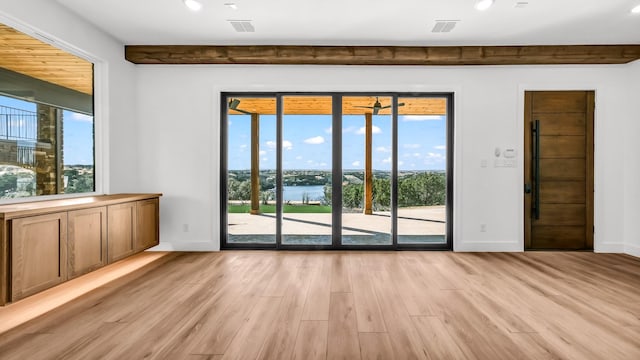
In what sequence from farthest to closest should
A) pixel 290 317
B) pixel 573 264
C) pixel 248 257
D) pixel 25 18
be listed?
pixel 248 257 → pixel 573 264 → pixel 25 18 → pixel 290 317

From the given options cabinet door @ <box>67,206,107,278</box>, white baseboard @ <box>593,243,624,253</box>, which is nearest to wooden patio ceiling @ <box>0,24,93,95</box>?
cabinet door @ <box>67,206,107,278</box>

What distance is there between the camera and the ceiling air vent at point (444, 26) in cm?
398

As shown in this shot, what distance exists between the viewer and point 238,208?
17.5ft

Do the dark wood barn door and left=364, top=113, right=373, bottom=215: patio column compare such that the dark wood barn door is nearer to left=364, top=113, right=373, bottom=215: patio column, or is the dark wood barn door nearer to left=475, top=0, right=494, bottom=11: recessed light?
left=475, top=0, right=494, bottom=11: recessed light

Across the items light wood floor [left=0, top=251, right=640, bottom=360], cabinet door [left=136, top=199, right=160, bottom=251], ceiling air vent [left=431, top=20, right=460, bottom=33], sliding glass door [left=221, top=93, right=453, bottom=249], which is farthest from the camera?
sliding glass door [left=221, top=93, right=453, bottom=249]

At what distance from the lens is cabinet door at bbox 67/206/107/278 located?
3293 mm

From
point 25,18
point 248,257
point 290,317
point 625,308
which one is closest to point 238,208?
point 248,257

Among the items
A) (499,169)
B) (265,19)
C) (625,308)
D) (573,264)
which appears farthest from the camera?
(499,169)

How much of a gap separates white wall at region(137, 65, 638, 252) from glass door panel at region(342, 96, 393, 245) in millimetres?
330

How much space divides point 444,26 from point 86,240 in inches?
180

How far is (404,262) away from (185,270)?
2.69 meters

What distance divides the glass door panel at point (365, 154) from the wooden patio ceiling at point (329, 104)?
0.6 inches

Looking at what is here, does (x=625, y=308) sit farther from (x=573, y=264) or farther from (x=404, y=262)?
(x=404, y=262)

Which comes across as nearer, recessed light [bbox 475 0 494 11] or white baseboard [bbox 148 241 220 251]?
recessed light [bbox 475 0 494 11]
